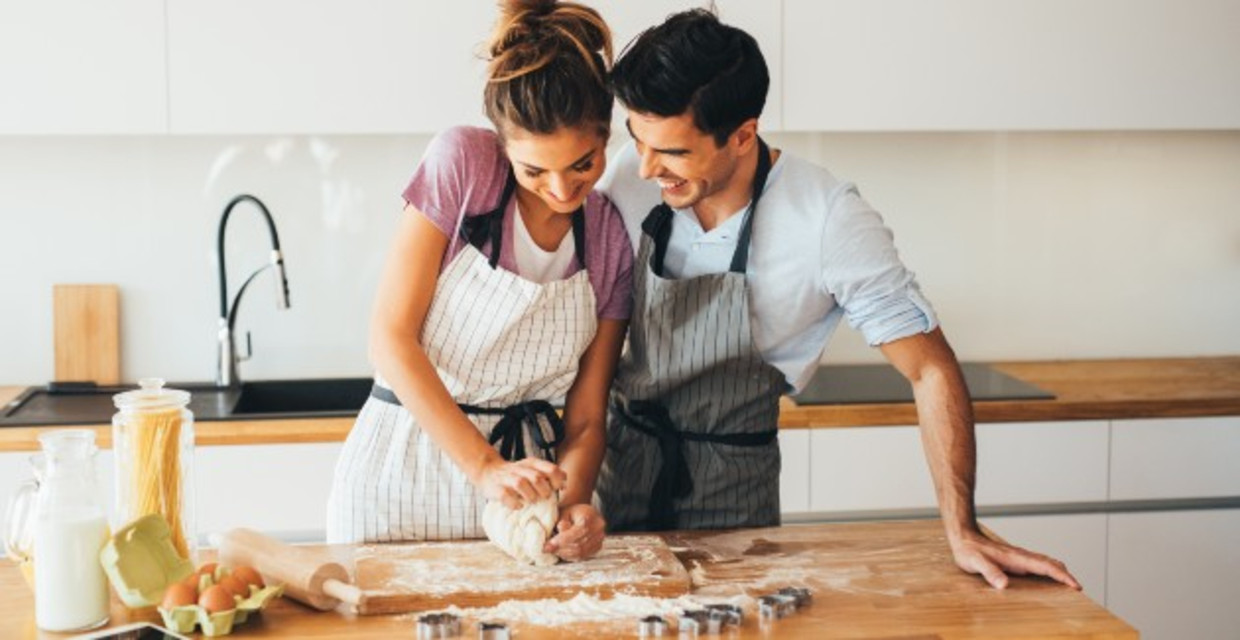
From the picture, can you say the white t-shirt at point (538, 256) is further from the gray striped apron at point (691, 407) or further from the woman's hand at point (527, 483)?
the woman's hand at point (527, 483)

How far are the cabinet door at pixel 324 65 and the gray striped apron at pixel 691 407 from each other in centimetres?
101

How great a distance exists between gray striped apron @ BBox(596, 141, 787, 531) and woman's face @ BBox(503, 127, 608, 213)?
286mm

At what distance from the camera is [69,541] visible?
1696 mm

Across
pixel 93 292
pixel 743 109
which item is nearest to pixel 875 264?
pixel 743 109

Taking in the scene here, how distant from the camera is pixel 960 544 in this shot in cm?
200

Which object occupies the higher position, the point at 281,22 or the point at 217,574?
the point at 281,22

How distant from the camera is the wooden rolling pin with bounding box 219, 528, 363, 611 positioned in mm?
1789

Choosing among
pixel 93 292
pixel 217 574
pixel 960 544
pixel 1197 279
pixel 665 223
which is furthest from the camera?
pixel 1197 279

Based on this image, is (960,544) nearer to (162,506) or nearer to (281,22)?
(162,506)

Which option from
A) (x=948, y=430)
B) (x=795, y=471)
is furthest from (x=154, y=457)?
(x=795, y=471)

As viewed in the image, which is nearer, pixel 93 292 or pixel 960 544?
pixel 960 544

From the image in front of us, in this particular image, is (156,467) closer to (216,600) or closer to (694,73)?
(216,600)

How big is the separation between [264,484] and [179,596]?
1324mm

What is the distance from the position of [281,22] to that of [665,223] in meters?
1.23
